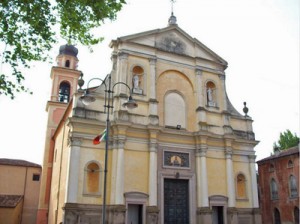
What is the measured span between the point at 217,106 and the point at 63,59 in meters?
16.4

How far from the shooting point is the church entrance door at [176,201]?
17484 millimetres

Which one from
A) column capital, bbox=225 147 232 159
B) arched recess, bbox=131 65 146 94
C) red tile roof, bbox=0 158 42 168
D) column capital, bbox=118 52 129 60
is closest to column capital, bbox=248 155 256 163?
column capital, bbox=225 147 232 159

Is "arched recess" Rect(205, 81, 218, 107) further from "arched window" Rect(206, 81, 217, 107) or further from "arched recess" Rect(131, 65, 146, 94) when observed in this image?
"arched recess" Rect(131, 65, 146, 94)

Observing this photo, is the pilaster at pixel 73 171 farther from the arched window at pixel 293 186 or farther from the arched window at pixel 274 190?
the arched window at pixel 274 190

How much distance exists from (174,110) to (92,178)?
20.9 feet

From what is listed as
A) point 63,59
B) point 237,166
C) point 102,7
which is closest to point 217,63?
point 237,166

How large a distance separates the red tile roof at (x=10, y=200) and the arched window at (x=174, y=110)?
1445cm

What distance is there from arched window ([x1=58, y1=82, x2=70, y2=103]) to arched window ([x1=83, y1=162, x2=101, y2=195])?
45.3 ft

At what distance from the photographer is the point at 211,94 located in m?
21.0

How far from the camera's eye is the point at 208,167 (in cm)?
1895

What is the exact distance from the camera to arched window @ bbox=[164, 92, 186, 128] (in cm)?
1925

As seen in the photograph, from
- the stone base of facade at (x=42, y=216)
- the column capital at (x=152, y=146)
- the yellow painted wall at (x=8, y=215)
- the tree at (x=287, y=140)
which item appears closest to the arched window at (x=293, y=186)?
the tree at (x=287, y=140)

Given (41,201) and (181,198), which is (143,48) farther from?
(41,201)

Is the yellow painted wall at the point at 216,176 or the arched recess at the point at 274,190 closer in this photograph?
the yellow painted wall at the point at 216,176
